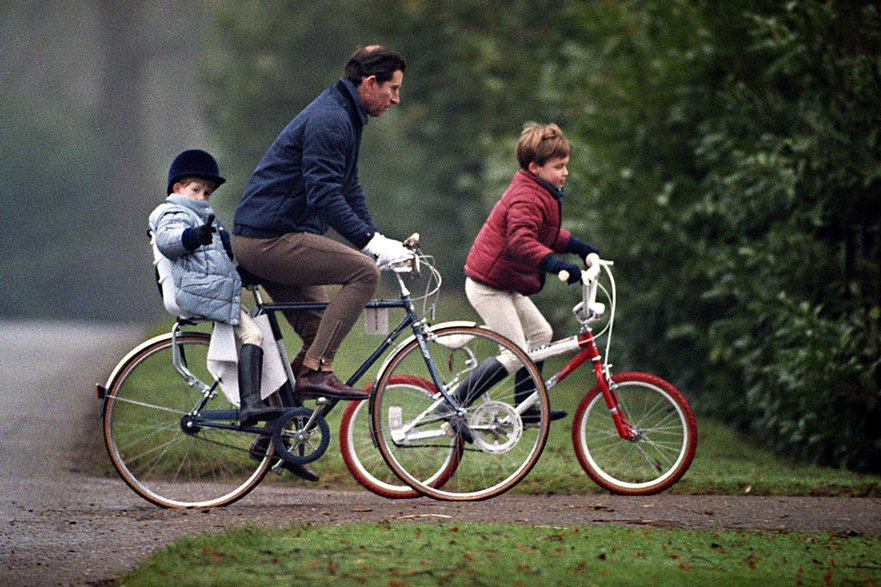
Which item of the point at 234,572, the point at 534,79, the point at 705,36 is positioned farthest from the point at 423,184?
the point at 234,572

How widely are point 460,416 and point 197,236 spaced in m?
1.56

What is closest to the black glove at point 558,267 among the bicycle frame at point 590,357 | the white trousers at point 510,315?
the bicycle frame at point 590,357

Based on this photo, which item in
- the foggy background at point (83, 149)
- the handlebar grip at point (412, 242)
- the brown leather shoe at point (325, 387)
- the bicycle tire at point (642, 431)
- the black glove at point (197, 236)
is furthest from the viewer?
the foggy background at point (83, 149)

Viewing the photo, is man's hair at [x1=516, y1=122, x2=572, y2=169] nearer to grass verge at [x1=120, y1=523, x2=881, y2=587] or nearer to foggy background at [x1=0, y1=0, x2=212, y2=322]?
grass verge at [x1=120, y1=523, x2=881, y2=587]

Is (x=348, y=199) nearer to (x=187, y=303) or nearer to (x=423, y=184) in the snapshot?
(x=187, y=303)

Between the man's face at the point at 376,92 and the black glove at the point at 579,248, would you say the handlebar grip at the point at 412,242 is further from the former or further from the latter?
the black glove at the point at 579,248

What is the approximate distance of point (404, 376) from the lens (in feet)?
24.6

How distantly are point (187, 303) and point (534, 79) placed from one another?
15.9 meters

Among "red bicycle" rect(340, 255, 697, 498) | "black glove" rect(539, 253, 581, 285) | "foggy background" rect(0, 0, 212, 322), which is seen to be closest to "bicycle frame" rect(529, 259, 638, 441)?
"red bicycle" rect(340, 255, 697, 498)

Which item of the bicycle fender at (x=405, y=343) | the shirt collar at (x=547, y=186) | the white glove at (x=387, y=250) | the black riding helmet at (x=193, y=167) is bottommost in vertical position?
the bicycle fender at (x=405, y=343)

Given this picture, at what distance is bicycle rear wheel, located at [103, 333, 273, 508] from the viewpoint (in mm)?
7371

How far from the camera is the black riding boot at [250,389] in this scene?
286 inches

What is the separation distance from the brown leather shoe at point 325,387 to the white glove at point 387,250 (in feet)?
2.16

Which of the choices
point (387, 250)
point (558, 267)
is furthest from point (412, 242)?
point (558, 267)
